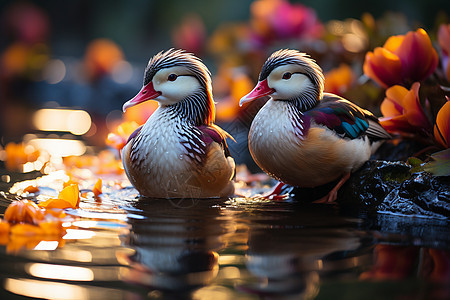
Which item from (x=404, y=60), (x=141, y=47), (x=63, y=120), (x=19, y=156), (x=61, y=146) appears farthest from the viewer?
(x=141, y=47)

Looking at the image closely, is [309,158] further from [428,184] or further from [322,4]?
[322,4]

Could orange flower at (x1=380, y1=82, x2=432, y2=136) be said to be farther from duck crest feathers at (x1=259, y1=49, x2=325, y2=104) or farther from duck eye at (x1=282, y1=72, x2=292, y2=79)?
duck eye at (x1=282, y1=72, x2=292, y2=79)

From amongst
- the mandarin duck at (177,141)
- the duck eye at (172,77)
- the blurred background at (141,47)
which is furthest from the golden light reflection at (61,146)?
the duck eye at (172,77)

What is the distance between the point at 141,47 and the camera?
12570mm

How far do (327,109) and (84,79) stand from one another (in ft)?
23.8

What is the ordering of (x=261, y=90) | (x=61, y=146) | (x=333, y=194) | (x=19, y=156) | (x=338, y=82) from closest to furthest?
(x=261, y=90)
(x=333, y=194)
(x=19, y=156)
(x=338, y=82)
(x=61, y=146)

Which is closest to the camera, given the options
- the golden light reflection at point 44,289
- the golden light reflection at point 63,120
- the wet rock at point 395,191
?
the golden light reflection at point 44,289

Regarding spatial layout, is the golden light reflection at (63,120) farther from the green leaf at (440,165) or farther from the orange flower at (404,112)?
the green leaf at (440,165)

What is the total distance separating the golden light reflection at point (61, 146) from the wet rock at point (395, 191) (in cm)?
303

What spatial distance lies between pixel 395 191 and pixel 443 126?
48 cm

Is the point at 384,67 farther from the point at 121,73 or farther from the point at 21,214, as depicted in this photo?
the point at 121,73

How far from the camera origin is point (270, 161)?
3.66 m

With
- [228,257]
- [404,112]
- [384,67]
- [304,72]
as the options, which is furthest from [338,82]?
[228,257]

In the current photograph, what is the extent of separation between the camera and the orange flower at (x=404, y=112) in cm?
378
